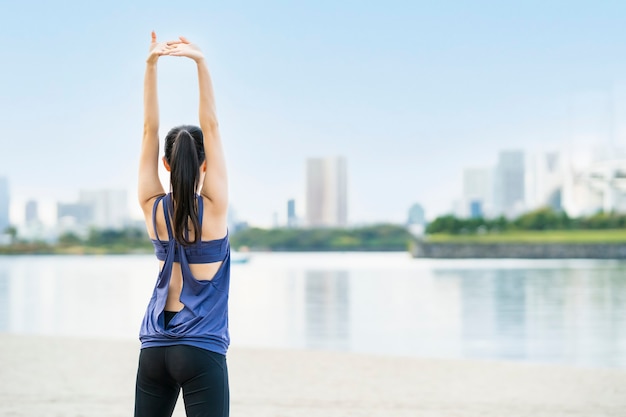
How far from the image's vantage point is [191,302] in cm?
190

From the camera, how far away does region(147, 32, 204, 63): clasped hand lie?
77.5 inches

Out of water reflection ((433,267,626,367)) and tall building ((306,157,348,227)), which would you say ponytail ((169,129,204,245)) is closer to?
water reflection ((433,267,626,367))

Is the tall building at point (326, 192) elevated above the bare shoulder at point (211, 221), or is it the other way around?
the tall building at point (326, 192)

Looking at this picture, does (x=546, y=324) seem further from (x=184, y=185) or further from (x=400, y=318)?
(x=184, y=185)

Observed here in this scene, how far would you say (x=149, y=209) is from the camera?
196 cm

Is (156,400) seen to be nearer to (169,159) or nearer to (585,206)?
(169,159)

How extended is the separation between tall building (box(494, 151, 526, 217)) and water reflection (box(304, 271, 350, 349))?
5262 centimetres

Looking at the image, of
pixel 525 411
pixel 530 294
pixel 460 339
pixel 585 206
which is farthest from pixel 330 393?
pixel 585 206

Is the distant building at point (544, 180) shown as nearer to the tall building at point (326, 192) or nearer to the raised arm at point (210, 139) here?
the tall building at point (326, 192)

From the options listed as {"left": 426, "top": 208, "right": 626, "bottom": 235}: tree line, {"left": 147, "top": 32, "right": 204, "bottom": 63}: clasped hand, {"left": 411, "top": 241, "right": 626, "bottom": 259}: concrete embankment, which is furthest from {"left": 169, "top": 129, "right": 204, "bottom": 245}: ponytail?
{"left": 426, "top": 208, "right": 626, "bottom": 235}: tree line

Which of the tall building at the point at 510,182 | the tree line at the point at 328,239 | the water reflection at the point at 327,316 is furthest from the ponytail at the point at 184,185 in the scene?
the tall building at the point at 510,182

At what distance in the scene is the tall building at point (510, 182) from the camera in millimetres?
70500

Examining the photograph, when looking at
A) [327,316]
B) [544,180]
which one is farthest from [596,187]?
[327,316]

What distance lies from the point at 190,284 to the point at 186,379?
0.21 m
